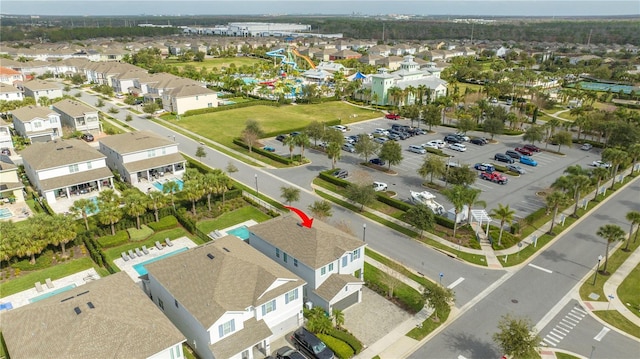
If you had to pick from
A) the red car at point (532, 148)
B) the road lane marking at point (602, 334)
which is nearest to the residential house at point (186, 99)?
the red car at point (532, 148)

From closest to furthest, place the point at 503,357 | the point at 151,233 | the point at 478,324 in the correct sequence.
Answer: the point at 503,357 → the point at 478,324 → the point at 151,233

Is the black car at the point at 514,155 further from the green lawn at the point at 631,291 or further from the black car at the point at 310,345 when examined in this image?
the black car at the point at 310,345

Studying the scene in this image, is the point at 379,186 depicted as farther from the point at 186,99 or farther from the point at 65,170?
the point at 186,99

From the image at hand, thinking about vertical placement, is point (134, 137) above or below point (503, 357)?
above

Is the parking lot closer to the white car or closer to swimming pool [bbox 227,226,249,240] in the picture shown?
the white car

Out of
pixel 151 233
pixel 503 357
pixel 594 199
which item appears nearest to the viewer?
pixel 503 357

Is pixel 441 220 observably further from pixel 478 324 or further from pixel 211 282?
pixel 211 282

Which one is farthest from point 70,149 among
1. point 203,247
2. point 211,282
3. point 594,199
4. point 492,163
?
point 594,199

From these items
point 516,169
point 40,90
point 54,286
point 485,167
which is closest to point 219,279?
point 54,286
